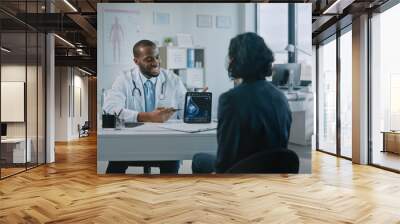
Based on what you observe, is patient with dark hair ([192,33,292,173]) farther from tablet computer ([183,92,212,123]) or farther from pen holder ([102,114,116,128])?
pen holder ([102,114,116,128])

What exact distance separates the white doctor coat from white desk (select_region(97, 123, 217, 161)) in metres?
0.30

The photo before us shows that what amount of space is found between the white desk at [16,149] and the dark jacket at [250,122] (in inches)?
149

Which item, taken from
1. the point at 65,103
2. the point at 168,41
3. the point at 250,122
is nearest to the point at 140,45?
the point at 168,41

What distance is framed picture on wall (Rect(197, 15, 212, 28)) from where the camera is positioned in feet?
21.5

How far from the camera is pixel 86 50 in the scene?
13664mm

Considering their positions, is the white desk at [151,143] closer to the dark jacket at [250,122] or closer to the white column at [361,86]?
the dark jacket at [250,122]

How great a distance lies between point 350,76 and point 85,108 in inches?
557

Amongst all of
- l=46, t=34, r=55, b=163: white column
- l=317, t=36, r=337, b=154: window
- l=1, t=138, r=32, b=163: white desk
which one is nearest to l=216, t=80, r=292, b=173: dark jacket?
l=1, t=138, r=32, b=163: white desk

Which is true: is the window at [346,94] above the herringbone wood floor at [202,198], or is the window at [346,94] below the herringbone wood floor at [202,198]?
above

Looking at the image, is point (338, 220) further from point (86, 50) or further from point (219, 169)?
point (86, 50)

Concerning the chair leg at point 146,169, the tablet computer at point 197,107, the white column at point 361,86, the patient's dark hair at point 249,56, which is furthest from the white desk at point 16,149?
the white column at point 361,86

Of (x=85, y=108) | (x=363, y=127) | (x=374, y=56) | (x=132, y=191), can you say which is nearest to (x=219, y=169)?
(x=132, y=191)

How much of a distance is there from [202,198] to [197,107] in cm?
185

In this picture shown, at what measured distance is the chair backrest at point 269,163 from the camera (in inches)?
250
